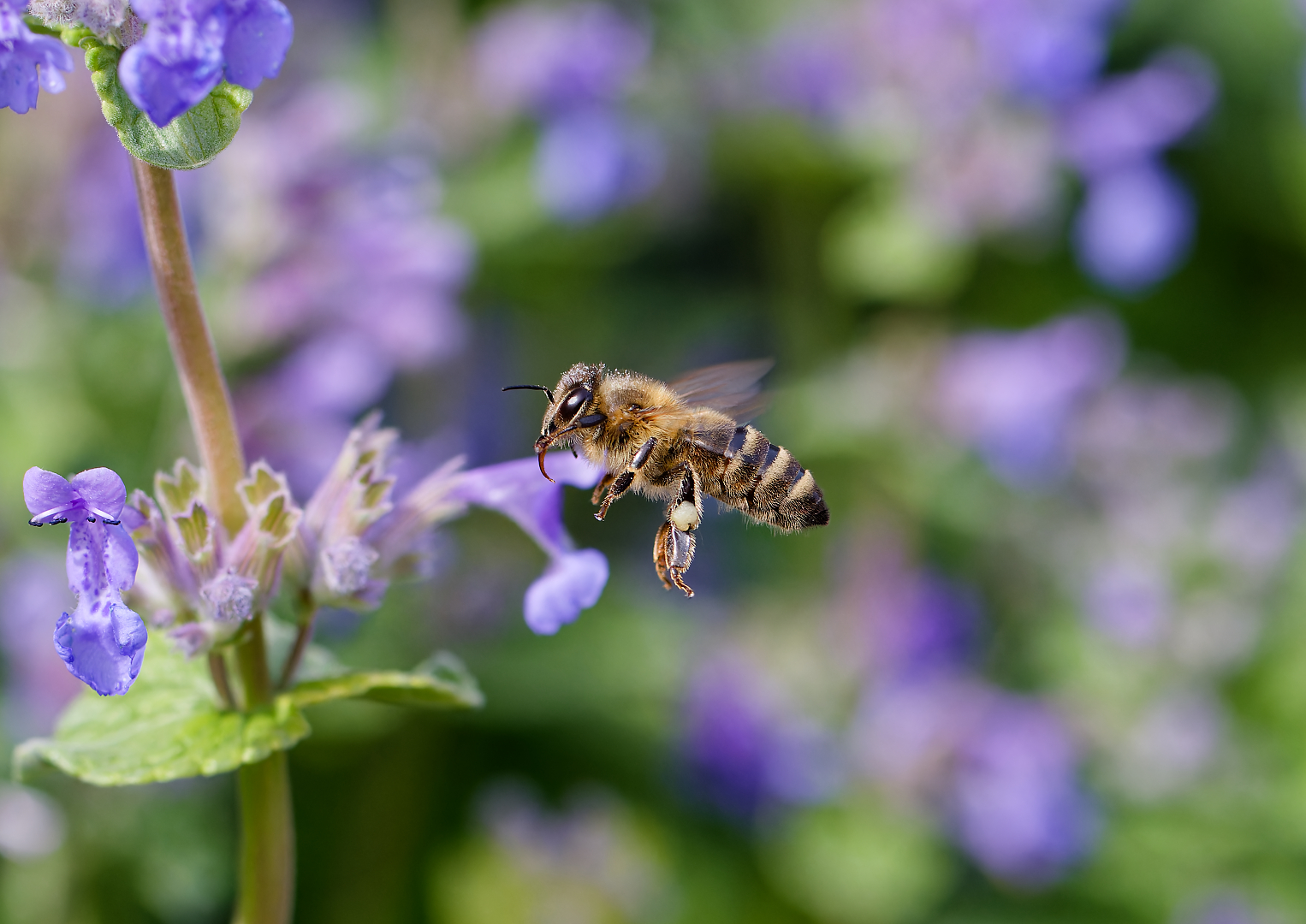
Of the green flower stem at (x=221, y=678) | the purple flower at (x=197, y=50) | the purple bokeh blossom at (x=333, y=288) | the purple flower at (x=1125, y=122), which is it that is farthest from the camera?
the purple flower at (x=1125, y=122)

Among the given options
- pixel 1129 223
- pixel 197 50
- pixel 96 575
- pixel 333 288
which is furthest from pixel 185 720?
pixel 1129 223

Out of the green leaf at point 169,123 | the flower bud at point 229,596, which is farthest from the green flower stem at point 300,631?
the green leaf at point 169,123

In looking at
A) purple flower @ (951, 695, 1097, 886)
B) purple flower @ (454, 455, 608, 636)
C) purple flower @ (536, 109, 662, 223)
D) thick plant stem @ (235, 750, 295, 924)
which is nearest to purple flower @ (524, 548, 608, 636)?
purple flower @ (454, 455, 608, 636)

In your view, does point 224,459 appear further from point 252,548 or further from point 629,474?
point 629,474

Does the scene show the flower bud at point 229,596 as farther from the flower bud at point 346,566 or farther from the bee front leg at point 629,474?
the bee front leg at point 629,474

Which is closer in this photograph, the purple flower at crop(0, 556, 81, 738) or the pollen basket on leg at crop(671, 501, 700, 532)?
the pollen basket on leg at crop(671, 501, 700, 532)

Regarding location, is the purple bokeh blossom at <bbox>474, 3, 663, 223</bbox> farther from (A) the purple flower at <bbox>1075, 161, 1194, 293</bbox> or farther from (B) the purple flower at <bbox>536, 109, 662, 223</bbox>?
(A) the purple flower at <bbox>1075, 161, 1194, 293</bbox>
